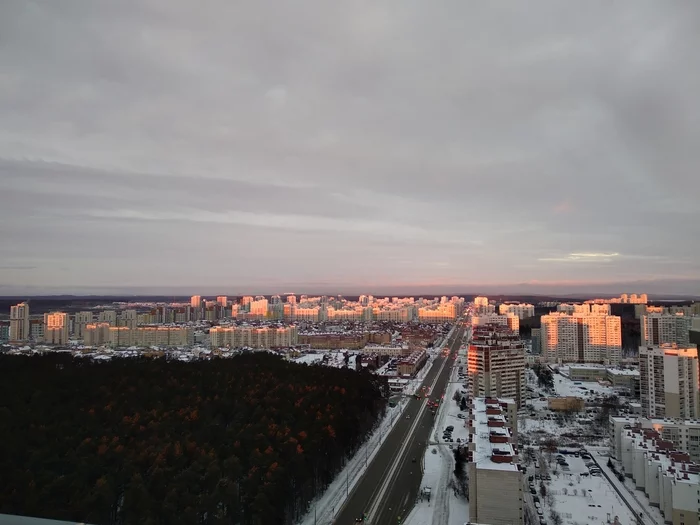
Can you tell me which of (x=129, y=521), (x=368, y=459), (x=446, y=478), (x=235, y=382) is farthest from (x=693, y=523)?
(x=235, y=382)

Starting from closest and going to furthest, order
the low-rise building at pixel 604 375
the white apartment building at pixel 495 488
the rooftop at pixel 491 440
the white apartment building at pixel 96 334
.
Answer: the white apartment building at pixel 495 488, the rooftop at pixel 491 440, the low-rise building at pixel 604 375, the white apartment building at pixel 96 334

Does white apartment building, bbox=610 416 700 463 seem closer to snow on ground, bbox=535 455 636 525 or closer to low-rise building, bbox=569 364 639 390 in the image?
snow on ground, bbox=535 455 636 525

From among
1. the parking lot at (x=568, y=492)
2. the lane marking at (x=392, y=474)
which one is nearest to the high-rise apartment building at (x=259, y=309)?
the lane marking at (x=392, y=474)

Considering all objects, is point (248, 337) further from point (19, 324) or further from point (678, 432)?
point (678, 432)

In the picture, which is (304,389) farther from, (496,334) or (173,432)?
(496,334)

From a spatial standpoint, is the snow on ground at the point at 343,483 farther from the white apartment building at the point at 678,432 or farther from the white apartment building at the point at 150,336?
the white apartment building at the point at 150,336

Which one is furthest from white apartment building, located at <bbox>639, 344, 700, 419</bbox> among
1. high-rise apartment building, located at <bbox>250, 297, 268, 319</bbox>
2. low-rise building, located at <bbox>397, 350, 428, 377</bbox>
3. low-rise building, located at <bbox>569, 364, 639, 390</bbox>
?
high-rise apartment building, located at <bbox>250, 297, 268, 319</bbox>
